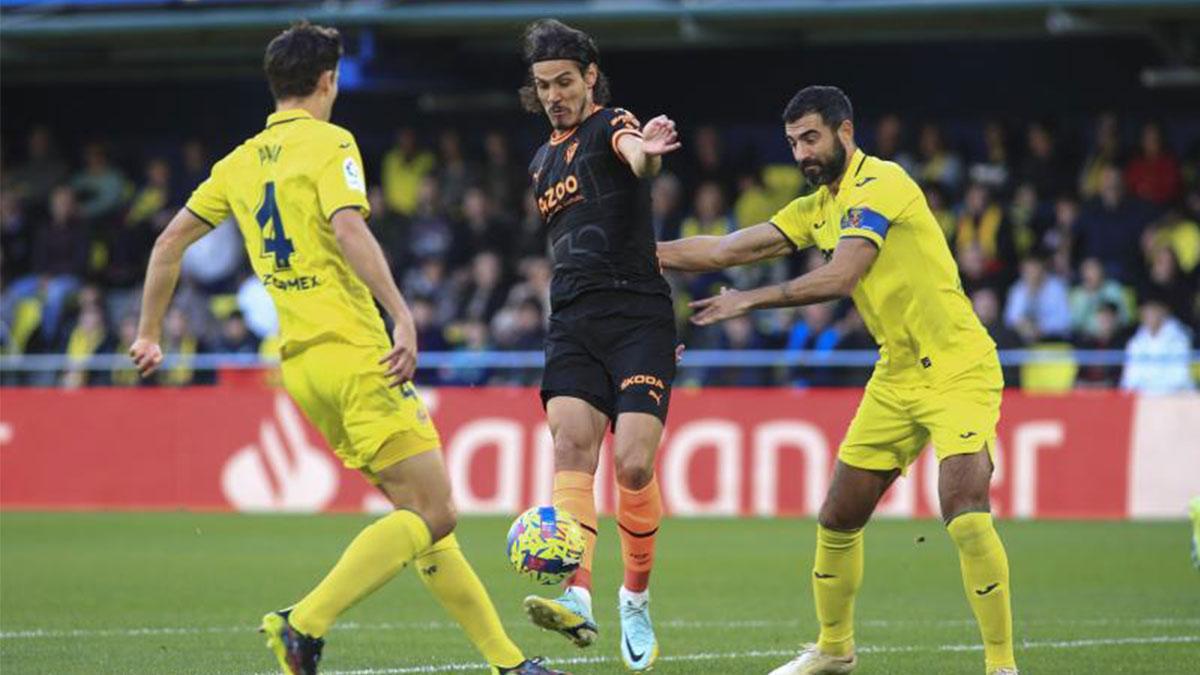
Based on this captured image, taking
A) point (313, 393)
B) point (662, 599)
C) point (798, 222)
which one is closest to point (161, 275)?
point (313, 393)

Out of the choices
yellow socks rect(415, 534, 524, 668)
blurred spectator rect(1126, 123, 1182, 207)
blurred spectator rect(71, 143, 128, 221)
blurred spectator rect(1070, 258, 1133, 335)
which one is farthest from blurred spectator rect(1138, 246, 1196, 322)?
yellow socks rect(415, 534, 524, 668)

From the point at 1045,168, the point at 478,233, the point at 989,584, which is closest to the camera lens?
the point at 989,584

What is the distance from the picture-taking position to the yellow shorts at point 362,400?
7359 mm

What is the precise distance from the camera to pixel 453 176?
24156 mm

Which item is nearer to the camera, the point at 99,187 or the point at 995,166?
the point at 995,166

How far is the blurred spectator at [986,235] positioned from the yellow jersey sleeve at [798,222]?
11.8m

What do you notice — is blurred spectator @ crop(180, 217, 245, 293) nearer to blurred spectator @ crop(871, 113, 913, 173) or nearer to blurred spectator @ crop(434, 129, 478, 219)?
Answer: blurred spectator @ crop(434, 129, 478, 219)

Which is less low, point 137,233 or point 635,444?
point 635,444

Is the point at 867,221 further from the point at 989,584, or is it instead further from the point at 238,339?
the point at 238,339

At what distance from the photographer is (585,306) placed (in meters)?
8.95

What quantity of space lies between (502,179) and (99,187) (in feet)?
17.9

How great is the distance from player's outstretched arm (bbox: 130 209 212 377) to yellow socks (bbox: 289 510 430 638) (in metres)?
1.11

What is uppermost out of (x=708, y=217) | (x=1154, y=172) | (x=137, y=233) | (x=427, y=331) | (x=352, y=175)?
(x=352, y=175)

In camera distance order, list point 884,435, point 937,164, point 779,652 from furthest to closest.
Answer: point 937,164 < point 779,652 < point 884,435
